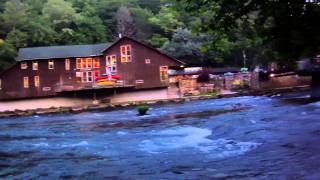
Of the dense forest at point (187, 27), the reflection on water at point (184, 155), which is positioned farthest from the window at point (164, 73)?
the reflection on water at point (184, 155)

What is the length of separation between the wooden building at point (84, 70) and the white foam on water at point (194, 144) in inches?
1738

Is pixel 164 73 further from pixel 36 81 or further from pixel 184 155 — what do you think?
pixel 184 155

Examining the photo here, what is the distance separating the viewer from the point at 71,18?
116125mm

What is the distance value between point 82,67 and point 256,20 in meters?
63.7

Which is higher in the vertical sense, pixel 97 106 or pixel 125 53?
pixel 125 53

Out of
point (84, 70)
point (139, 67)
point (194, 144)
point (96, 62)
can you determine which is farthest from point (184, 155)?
point (96, 62)

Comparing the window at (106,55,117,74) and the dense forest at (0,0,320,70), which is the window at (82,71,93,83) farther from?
the dense forest at (0,0,320,70)

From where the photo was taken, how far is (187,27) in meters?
20.7

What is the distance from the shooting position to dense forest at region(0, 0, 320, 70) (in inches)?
277

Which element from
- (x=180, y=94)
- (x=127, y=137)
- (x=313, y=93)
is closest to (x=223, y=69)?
Answer: (x=180, y=94)

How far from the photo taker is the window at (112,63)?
7062 centimetres

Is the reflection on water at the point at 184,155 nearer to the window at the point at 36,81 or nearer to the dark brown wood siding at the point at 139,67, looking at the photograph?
the dark brown wood siding at the point at 139,67

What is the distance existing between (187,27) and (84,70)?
5164 cm

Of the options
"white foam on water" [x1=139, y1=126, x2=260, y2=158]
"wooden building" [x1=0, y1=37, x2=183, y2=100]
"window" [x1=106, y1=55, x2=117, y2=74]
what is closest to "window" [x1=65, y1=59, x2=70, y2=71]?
"wooden building" [x1=0, y1=37, x2=183, y2=100]
